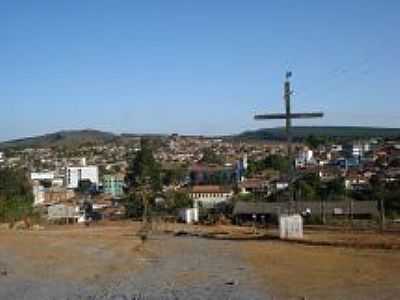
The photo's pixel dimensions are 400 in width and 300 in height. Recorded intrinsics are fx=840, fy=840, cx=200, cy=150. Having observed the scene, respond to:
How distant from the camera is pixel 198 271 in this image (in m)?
27.1

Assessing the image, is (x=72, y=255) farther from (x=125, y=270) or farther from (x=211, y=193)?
(x=211, y=193)

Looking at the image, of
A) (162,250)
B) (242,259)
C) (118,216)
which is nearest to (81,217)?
(118,216)

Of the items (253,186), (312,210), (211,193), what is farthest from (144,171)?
(253,186)

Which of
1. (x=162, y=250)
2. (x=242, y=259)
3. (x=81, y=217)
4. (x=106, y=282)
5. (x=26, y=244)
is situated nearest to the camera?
(x=106, y=282)

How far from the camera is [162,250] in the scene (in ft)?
122

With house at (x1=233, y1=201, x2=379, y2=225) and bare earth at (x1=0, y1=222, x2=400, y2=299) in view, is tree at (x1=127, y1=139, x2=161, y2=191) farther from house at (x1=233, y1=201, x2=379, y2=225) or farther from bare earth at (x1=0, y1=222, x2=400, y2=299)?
bare earth at (x1=0, y1=222, x2=400, y2=299)

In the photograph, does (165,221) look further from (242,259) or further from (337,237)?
(242,259)

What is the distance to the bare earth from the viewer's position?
68.6 ft

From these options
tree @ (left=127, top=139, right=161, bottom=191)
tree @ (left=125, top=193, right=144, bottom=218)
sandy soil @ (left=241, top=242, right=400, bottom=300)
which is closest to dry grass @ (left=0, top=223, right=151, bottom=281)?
sandy soil @ (left=241, top=242, right=400, bottom=300)

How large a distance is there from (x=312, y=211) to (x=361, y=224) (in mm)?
11018

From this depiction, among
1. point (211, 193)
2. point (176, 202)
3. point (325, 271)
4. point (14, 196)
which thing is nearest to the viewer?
point (325, 271)

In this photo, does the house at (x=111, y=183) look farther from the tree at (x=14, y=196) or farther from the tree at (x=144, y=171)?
the tree at (x=144, y=171)

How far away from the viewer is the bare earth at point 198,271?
20.9 metres

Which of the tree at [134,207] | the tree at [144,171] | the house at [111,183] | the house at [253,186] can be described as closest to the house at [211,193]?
the house at [253,186]
